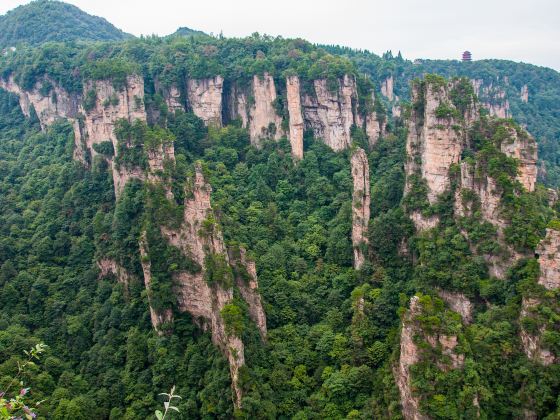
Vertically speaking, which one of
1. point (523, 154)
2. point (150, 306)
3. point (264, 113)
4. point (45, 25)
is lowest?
point (150, 306)

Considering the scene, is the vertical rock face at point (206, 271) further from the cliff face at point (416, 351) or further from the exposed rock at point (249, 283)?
the cliff face at point (416, 351)

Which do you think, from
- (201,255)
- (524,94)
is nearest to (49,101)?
(201,255)

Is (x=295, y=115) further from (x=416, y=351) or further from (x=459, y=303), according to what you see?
(x=416, y=351)

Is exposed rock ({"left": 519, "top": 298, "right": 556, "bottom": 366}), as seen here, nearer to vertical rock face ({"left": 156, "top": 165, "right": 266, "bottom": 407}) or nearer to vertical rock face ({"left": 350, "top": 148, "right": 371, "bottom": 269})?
vertical rock face ({"left": 350, "top": 148, "right": 371, "bottom": 269})

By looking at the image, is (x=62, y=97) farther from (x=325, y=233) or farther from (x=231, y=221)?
(x=325, y=233)

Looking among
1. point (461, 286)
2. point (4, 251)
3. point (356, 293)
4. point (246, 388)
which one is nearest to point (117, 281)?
point (4, 251)

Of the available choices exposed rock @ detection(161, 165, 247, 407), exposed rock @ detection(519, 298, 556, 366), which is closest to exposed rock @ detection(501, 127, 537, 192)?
exposed rock @ detection(519, 298, 556, 366)
